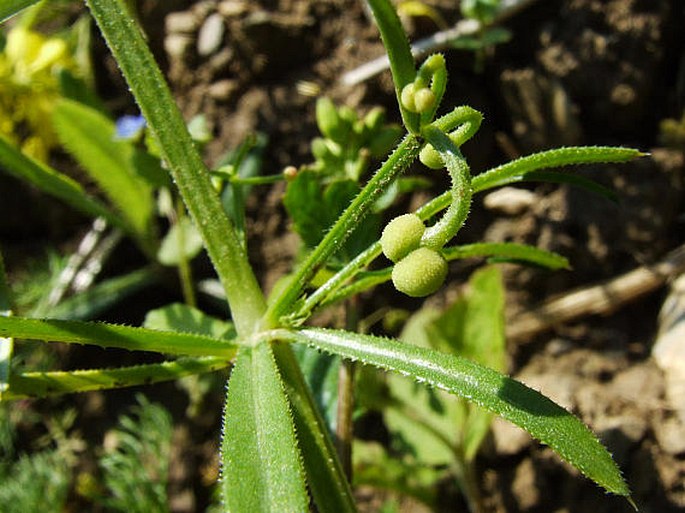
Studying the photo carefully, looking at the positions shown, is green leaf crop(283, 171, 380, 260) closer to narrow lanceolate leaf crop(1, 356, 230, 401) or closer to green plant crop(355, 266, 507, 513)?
narrow lanceolate leaf crop(1, 356, 230, 401)

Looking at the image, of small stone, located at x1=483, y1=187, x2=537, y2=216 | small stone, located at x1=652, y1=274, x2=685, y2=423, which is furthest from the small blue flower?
small stone, located at x1=652, y1=274, x2=685, y2=423

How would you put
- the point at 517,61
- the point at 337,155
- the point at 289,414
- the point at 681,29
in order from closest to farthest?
the point at 289,414, the point at 337,155, the point at 681,29, the point at 517,61

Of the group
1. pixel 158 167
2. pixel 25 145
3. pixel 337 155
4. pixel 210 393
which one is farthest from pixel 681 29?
pixel 25 145

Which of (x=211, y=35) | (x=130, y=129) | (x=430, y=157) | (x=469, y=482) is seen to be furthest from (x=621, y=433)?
(x=211, y=35)

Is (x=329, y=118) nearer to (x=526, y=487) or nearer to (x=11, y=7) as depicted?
(x=11, y=7)

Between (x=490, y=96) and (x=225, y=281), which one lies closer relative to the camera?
(x=225, y=281)

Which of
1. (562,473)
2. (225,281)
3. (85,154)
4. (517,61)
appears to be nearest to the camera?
(225,281)

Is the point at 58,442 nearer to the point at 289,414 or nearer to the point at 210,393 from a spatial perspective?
the point at 210,393
